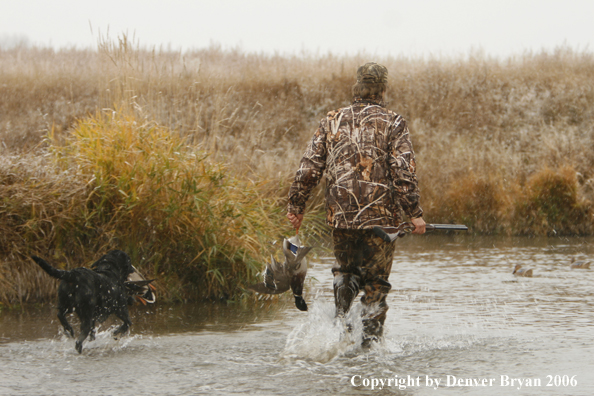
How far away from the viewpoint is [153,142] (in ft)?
23.5

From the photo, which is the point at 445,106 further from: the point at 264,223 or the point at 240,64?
the point at 264,223

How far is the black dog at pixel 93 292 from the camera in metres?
4.98

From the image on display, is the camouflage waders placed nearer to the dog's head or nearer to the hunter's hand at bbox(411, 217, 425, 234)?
the hunter's hand at bbox(411, 217, 425, 234)

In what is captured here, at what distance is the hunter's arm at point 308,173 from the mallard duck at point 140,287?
1.36 meters

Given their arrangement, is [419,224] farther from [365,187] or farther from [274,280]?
[274,280]

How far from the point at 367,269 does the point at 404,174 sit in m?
0.74

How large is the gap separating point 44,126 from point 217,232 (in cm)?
1355

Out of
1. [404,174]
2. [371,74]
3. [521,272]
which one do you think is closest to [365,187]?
[404,174]

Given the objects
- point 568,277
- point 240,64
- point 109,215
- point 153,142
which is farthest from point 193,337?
point 240,64

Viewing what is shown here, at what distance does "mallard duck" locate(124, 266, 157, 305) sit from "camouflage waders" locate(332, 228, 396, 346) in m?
1.55

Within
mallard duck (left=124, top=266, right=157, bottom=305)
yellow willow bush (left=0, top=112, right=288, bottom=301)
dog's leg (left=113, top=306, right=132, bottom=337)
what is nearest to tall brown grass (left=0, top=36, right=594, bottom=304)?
yellow willow bush (left=0, top=112, right=288, bottom=301)

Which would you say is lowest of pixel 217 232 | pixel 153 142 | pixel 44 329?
pixel 44 329

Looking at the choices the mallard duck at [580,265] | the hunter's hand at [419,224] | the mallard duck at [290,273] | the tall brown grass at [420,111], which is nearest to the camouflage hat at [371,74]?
the hunter's hand at [419,224]

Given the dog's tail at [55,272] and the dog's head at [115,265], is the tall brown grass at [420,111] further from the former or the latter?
the dog's tail at [55,272]
